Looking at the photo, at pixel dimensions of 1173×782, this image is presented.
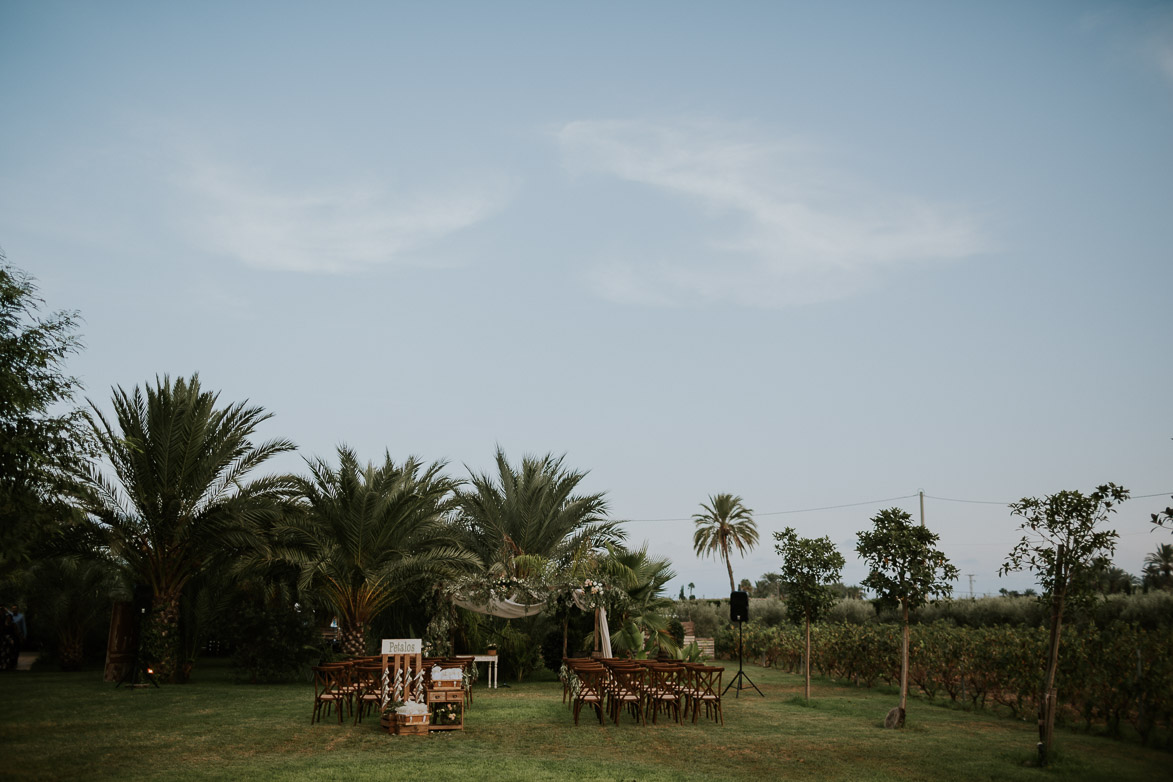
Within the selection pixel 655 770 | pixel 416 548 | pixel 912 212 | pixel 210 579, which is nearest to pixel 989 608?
pixel 912 212

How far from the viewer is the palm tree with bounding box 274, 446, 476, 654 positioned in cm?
1750

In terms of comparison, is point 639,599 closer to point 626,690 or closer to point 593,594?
point 593,594

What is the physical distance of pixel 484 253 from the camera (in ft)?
74.1

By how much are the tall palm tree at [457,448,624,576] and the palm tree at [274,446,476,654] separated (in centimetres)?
380

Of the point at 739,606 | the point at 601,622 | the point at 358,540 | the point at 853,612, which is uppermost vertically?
the point at 358,540

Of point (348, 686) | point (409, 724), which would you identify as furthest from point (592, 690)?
point (348, 686)

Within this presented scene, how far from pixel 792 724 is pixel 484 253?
49.7ft

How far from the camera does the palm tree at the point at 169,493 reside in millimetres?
15867

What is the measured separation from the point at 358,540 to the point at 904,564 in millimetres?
11369


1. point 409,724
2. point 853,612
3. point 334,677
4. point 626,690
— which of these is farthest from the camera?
point 853,612

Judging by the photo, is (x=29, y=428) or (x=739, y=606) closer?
(x=29, y=428)

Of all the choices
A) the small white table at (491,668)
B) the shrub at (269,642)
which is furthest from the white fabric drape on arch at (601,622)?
the shrub at (269,642)

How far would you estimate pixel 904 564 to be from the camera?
38.0 ft

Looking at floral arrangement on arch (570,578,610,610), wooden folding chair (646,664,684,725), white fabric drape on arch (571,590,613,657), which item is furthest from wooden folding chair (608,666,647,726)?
floral arrangement on arch (570,578,610,610)
